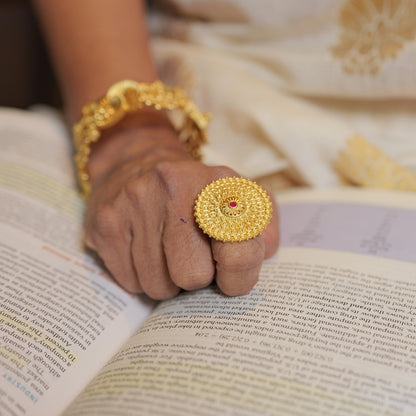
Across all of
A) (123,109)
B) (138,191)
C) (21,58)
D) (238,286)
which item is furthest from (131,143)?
(21,58)

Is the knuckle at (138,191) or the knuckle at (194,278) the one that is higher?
the knuckle at (138,191)

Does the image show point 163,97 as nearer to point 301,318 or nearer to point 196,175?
point 196,175

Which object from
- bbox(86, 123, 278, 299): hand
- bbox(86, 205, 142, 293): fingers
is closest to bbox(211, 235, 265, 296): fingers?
bbox(86, 123, 278, 299): hand

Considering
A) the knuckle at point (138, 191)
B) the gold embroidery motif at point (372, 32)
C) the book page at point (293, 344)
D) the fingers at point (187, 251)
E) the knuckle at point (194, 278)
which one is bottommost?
the book page at point (293, 344)

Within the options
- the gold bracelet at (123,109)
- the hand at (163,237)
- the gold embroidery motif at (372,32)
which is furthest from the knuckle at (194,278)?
the gold embroidery motif at (372,32)

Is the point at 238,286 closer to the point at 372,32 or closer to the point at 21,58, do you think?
the point at 372,32

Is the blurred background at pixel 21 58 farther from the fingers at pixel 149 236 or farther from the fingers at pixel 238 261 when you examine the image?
the fingers at pixel 238 261

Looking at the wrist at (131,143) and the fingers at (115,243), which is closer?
the fingers at (115,243)
